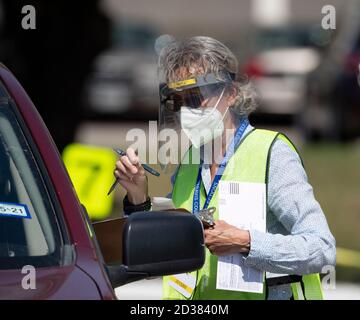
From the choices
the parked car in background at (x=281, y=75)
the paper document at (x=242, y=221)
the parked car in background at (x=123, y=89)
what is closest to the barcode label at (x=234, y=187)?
the paper document at (x=242, y=221)

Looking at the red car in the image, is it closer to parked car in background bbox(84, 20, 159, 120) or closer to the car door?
the car door

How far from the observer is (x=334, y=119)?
1570 cm

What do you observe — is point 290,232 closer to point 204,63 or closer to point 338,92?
point 204,63

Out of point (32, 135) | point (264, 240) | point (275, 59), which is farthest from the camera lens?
point (275, 59)

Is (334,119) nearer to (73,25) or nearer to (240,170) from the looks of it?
(73,25)

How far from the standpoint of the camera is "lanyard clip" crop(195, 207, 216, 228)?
11.4 ft

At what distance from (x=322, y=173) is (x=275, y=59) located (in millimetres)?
6516

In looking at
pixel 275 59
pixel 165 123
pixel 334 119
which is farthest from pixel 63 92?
pixel 275 59

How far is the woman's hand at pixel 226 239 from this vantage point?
3.43 m

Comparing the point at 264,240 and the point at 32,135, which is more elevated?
the point at 32,135

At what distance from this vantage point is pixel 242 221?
11.8 ft

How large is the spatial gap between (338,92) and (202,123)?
39.7 feet

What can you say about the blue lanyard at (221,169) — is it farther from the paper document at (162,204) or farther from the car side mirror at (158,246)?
the car side mirror at (158,246)

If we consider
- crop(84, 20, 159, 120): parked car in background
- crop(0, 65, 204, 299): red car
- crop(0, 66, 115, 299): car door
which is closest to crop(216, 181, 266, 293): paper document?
crop(0, 65, 204, 299): red car
